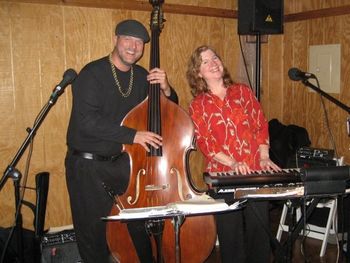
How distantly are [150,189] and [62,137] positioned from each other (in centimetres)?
128

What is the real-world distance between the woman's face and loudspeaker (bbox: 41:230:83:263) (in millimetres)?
1345

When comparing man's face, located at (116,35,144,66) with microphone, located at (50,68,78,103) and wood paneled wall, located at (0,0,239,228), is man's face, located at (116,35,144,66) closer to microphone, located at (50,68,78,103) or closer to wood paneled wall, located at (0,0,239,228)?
microphone, located at (50,68,78,103)

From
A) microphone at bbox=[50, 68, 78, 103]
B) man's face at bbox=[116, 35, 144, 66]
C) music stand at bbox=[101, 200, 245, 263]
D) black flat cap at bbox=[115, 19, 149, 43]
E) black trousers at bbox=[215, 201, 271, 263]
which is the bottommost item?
black trousers at bbox=[215, 201, 271, 263]

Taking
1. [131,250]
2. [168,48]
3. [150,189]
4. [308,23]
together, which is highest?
[308,23]

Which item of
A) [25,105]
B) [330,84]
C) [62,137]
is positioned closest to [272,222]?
[330,84]

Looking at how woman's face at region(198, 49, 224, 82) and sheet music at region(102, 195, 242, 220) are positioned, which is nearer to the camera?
sheet music at region(102, 195, 242, 220)

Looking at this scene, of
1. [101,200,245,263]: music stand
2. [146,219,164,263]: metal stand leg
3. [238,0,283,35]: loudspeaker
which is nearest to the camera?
[101,200,245,263]: music stand

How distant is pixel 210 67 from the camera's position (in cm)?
238

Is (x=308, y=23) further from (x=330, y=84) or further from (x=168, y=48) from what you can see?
(x=168, y=48)

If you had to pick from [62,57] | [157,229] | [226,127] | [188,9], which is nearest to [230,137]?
[226,127]

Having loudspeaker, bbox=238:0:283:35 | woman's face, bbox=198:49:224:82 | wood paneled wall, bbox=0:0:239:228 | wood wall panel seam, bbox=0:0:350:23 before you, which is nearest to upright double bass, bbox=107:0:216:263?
woman's face, bbox=198:49:224:82

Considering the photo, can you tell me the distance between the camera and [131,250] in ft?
7.18

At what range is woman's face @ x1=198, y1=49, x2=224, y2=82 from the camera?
2383mm

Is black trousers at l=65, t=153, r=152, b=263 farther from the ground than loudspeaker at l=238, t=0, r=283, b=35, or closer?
closer
